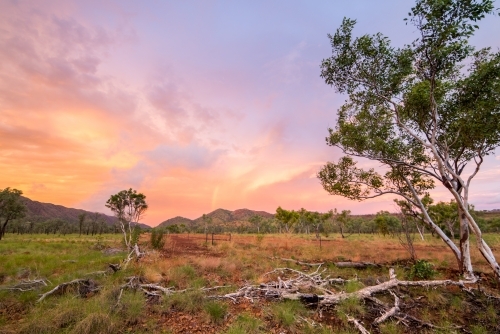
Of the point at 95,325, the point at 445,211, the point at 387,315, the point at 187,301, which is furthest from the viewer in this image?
the point at 445,211

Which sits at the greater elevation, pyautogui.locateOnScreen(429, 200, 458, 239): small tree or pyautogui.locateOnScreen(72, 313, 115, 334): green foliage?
pyautogui.locateOnScreen(429, 200, 458, 239): small tree

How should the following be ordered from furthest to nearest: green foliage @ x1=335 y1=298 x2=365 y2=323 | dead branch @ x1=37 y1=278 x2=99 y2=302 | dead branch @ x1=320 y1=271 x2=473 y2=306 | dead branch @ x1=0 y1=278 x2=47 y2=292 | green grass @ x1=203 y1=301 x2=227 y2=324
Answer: dead branch @ x1=0 y1=278 x2=47 y2=292
dead branch @ x1=37 y1=278 x2=99 y2=302
dead branch @ x1=320 y1=271 x2=473 y2=306
green foliage @ x1=335 y1=298 x2=365 y2=323
green grass @ x1=203 y1=301 x2=227 y2=324

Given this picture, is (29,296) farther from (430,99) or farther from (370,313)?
(430,99)

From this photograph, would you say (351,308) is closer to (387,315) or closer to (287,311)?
(387,315)

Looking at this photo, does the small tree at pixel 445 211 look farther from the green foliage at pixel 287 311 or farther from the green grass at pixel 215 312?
the green grass at pixel 215 312

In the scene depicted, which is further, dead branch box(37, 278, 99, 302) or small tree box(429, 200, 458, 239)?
small tree box(429, 200, 458, 239)

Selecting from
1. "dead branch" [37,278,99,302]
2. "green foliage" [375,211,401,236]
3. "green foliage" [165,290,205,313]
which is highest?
"green foliage" [375,211,401,236]

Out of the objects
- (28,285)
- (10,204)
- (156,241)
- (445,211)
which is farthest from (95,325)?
(10,204)

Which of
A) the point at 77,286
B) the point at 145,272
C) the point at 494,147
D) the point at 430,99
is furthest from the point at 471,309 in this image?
the point at 77,286

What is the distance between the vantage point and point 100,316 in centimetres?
597

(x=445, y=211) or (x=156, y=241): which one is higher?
(x=445, y=211)

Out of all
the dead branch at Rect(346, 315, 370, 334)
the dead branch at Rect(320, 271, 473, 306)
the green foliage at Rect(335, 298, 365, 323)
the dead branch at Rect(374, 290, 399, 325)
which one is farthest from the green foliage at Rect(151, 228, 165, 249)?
the dead branch at Rect(374, 290, 399, 325)

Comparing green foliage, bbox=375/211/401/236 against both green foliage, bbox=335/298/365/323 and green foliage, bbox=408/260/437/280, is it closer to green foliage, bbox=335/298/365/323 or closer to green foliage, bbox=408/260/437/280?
green foliage, bbox=408/260/437/280

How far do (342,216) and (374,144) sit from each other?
46.9 metres
